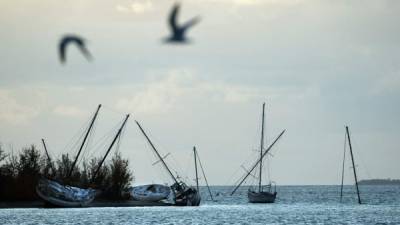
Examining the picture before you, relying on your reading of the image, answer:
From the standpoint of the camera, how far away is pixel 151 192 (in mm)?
143125

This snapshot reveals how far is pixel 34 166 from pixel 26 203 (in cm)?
671

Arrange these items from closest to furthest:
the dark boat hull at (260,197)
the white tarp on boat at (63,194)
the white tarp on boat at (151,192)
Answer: the white tarp on boat at (63,194)
the white tarp on boat at (151,192)
the dark boat hull at (260,197)

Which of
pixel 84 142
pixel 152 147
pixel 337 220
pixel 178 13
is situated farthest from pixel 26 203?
pixel 178 13

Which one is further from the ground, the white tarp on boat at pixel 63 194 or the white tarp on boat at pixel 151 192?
the white tarp on boat at pixel 151 192

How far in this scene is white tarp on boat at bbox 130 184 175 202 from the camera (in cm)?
14106

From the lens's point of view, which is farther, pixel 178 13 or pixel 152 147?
pixel 152 147

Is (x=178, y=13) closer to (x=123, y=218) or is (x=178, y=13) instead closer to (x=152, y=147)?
(x=123, y=218)

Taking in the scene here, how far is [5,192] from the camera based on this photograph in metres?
126

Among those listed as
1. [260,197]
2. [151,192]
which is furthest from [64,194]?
[260,197]

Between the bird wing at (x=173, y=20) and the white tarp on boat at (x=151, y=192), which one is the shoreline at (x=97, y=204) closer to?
the white tarp on boat at (x=151, y=192)

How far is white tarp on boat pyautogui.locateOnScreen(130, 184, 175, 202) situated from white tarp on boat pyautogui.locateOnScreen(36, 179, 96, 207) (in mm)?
15467

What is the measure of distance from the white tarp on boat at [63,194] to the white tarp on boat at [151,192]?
15467mm

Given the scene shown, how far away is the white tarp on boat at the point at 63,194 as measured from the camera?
118 m

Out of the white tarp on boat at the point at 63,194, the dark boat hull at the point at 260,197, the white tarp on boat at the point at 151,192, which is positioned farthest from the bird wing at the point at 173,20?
the dark boat hull at the point at 260,197
